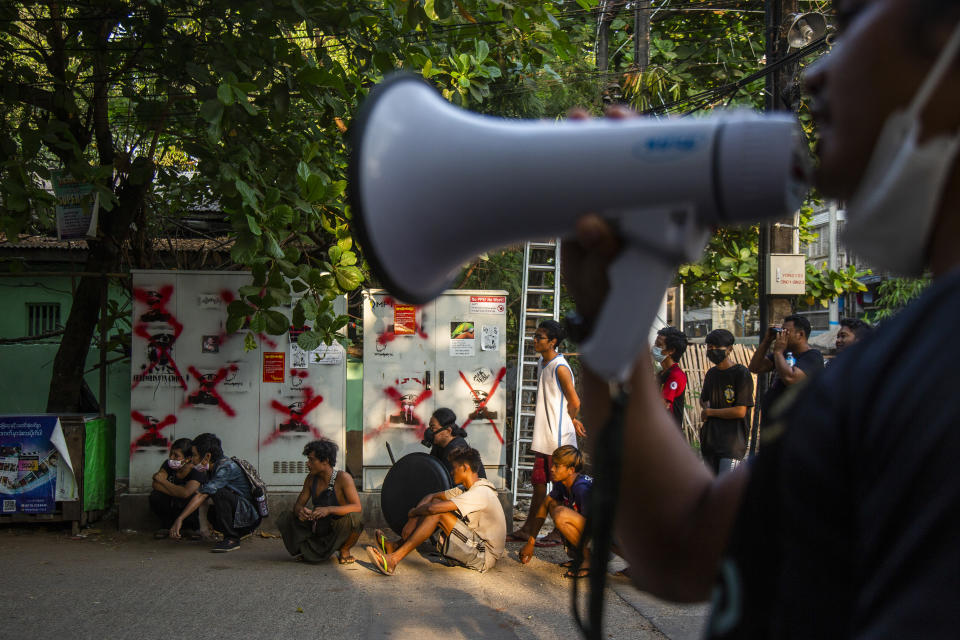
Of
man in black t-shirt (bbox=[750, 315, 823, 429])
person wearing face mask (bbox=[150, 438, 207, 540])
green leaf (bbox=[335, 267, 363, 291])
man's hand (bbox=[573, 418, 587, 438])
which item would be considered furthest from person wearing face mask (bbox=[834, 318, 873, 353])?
person wearing face mask (bbox=[150, 438, 207, 540])

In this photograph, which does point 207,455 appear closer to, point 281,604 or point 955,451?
point 281,604

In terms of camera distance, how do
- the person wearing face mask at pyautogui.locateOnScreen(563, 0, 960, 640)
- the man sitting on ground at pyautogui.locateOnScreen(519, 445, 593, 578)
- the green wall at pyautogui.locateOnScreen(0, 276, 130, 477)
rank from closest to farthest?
the person wearing face mask at pyautogui.locateOnScreen(563, 0, 960, 640), the man sitting on ground at pyautogui.locateOnScreen(519, 445, 593, 578), the green wall at pyautogui.locateOnScreen(0, 276, 130, 477)

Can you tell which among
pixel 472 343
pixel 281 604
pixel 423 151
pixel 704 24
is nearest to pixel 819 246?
pixel 704 24

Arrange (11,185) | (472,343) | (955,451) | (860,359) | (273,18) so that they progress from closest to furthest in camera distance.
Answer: (955,451)
(860,359)
(273,18)
(11,185)
(472,343)

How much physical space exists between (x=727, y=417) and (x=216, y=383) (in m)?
4.86

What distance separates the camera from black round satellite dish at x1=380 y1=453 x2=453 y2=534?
7246 millimetres

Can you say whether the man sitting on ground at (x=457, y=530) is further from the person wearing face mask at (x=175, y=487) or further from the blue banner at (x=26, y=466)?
the blue banner at (x=26, y=466)

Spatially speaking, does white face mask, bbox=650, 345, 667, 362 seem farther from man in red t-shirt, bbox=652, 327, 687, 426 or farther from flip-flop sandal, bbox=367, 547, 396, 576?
flip-flop sandal, bbox=367, 547, 396, 576

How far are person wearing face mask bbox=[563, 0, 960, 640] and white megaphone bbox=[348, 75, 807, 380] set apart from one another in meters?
0.11

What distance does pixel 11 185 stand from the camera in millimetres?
5574

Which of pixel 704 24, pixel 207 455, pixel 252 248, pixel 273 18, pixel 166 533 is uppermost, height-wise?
pixel 704 24

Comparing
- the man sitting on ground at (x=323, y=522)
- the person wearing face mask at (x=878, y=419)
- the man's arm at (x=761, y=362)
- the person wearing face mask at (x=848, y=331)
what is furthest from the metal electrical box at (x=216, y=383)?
→ the person wearing face mask at (x=878, y=419)

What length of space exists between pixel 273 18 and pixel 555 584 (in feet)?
14.6

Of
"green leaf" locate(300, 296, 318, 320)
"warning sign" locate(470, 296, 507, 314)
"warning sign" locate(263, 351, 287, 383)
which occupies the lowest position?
"warning sign" locate(263, 351, 287, 383)
